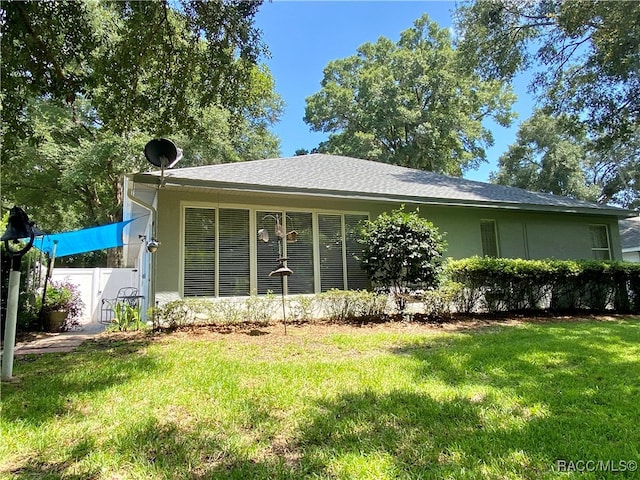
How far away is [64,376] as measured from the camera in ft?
13.9

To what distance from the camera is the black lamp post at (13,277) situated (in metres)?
3.85

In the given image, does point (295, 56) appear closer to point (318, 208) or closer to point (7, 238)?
point (318, 208)

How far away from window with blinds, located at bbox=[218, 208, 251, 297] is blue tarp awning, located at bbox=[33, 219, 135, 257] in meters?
3.08

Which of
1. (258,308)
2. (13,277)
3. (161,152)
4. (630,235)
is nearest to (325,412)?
(13,277)

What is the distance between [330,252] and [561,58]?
1270 cm

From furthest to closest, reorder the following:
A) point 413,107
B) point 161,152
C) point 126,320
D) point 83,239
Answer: point 413,107
point 83,239
point 126,320
point 161,152

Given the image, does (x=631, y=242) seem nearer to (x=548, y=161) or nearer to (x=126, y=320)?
(x=548, y=161)

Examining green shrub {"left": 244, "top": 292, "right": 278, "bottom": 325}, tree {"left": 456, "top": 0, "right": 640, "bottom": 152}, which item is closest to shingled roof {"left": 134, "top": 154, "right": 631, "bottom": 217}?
green shrub {"left": 244, "top": 292, "right": 278, "bottom": 325}

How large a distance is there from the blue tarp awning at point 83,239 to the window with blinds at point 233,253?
3.08 metres

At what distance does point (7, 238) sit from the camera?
407 cm

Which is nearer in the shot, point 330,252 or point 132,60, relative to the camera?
point 132,60

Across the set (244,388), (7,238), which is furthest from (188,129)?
(244,388)

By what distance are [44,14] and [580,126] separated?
16.9 metres

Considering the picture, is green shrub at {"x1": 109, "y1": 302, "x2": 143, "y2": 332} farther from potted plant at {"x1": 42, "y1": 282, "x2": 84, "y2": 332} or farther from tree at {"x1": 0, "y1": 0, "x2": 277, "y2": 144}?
tree at {"x1": 0, "y1": 0, "x2": 277, "y2": 144}
